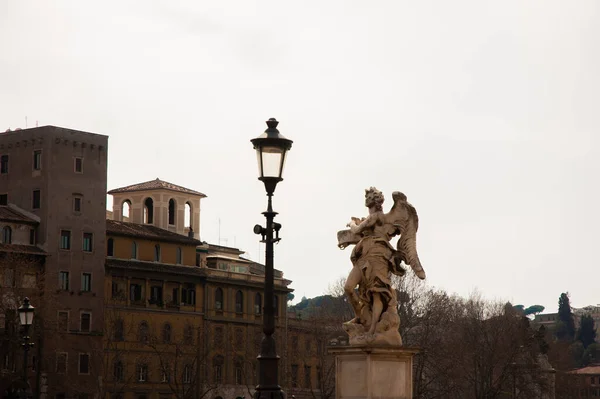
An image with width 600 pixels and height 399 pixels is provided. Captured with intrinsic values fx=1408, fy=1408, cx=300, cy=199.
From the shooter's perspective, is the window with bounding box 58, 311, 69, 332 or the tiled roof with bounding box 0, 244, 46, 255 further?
the window with bounding box 58, 311, 69, 332

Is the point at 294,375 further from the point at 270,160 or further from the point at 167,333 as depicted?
the point at 270,160

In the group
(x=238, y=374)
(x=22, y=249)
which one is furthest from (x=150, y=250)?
(x=22, y=249)

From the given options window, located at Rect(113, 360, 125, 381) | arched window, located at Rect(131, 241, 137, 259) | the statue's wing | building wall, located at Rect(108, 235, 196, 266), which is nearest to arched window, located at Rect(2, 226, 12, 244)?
building wall, located at Rect(108, 235, 196, 266)

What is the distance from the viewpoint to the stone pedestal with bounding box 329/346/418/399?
19.6 meters

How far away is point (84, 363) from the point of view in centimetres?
9075

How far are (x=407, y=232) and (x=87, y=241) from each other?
75.0 meters

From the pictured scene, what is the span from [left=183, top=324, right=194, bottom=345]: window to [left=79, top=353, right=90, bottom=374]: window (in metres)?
8.97

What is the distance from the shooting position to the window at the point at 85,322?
92175 millimetres

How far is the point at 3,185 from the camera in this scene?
94688 millimetres

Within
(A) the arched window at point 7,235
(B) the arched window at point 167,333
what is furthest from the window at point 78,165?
(B) the arched window at point 167,333

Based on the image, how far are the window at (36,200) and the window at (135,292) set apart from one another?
9651 millimetres

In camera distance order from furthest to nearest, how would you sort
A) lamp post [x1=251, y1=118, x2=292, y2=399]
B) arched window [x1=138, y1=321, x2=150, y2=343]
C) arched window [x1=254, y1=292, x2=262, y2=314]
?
arched window [x1=254, y1=292, x2=262, y2=314] → arched window [x1=138, y1=321, x2=150, y2=343] → lamp post [x1=251, y1=118, x2=292, y2=399]

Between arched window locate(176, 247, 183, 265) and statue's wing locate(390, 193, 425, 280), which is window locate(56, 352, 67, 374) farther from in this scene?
statue's wing locate(390, 193, 425, 280)

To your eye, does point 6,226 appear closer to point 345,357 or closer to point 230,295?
point 230,295
